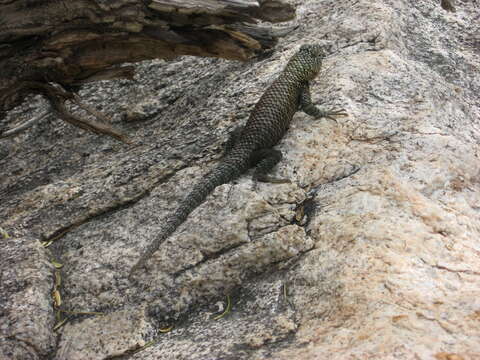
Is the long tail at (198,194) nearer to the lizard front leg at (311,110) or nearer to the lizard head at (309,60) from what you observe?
the lizard front leg at (311,110)

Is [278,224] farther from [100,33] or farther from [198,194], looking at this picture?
[100,33]

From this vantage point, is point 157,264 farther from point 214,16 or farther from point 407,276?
point 214,16

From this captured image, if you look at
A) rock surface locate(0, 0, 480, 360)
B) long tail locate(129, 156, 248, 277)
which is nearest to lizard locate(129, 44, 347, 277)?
long tail locate(129, 156, 248, 277)

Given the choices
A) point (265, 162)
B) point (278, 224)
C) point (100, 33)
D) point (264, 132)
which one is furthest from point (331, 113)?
point (100, 33)

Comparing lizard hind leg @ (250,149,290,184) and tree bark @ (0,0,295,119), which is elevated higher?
tree bark @ (0,0,295,119)

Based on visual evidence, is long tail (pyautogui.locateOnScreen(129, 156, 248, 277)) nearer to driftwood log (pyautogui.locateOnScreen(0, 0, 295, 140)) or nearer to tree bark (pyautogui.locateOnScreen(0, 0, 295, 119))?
driftwood log (pyautogui.locateOnScreen(0, 0, 295, 140))

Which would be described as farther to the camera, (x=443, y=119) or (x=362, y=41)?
(x=362, y=41)

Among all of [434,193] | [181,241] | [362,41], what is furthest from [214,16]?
[434,193]
